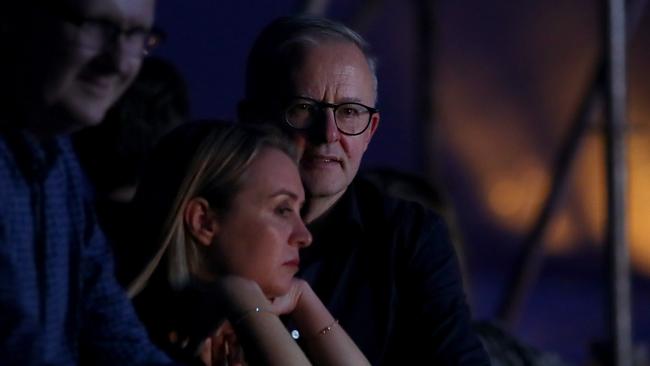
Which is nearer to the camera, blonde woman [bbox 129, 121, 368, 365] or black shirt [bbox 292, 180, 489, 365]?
blonde woman [bbox 129, 121, 368, 365]

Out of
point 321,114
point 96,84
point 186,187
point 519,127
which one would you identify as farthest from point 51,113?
point 519,127

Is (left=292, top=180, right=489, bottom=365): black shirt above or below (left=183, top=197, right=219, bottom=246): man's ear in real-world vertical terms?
below

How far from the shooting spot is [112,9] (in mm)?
1018

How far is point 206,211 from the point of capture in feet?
4.58

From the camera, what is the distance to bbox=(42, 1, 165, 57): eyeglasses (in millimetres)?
1010

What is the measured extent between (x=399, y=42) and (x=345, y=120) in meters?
2.88

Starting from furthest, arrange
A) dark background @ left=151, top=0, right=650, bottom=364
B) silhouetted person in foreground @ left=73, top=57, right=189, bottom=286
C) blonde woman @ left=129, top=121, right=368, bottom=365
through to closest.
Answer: dark background @ left=151, top=0, right=650, bottom=364, silhouetted person in foreground @ left=73, top=57, right=189, bottom=286, blonde woman @ left=129, top=121, right=368, bottom=365

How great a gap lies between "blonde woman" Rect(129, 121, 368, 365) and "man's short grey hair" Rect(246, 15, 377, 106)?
0.24m

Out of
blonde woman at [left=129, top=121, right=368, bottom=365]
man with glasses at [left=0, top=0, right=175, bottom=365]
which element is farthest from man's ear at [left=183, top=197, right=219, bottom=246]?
man with glasses at [left=0, top=0, right=175, bottom=365]

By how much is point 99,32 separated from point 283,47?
0.68 meters

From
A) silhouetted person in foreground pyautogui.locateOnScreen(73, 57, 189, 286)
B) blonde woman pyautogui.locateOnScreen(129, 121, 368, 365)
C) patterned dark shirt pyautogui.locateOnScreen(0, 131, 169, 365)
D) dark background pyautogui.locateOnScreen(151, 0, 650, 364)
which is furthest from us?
dark background pyautogui.locateOnScreen(151, 0, 650, 364)

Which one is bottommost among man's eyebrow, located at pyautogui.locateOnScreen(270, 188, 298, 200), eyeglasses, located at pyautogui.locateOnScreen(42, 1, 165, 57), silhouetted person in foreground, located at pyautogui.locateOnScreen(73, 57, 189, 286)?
silhouetted person in foreground, located at pyautogui.locateOnScreen(73, 57, 189, 286)

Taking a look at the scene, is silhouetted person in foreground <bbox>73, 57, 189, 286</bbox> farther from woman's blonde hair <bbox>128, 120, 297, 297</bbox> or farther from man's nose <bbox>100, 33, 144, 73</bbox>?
man's nose <bbox>100, 33, 144, 73</bbox>

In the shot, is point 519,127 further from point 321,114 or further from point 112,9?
point 112,9
